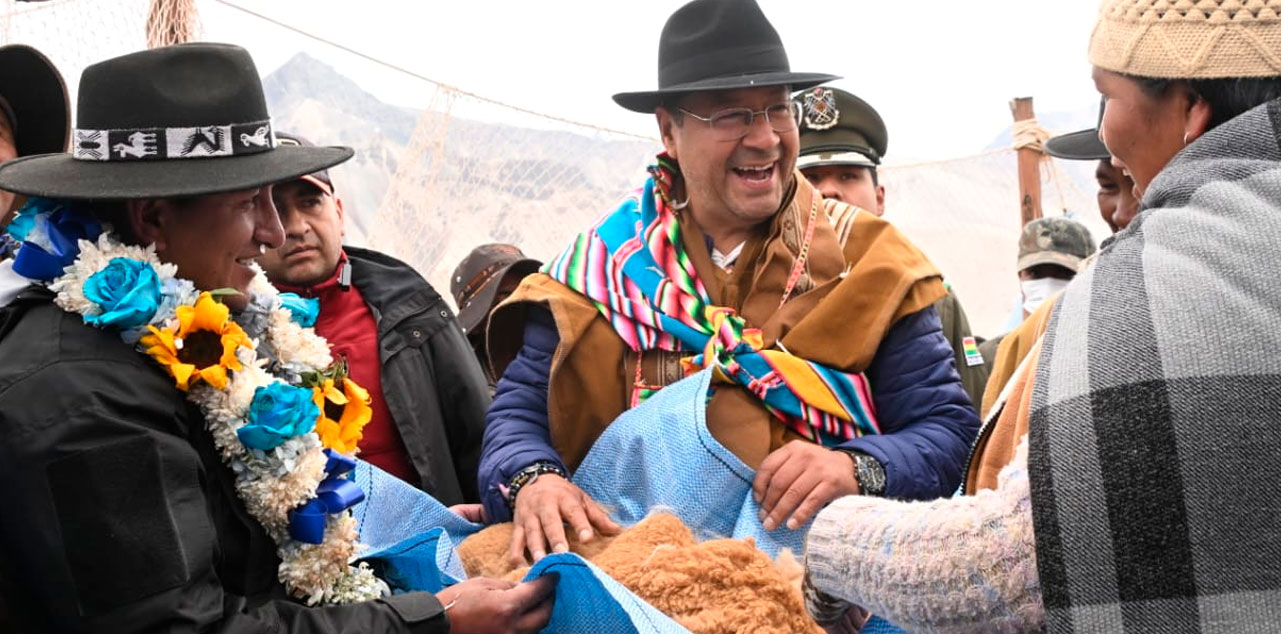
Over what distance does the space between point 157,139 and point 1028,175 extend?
23.2 feet

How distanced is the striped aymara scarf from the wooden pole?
5590 mm

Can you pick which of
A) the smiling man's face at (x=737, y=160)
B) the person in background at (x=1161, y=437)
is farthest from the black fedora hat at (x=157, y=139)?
the person in background at (x=1161, y=437)

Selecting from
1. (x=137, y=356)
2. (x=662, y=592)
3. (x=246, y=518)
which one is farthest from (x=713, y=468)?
(x=137, y=356)

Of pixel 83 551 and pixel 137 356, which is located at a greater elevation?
pixel 137 356

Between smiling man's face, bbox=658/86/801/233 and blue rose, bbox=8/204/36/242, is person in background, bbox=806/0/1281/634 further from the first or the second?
blue rose, bbox=8/204/36/242

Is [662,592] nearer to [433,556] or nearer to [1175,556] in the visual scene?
[433,556]

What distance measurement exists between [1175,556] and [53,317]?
1.88 m

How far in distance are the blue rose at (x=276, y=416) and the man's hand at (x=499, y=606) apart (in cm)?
44

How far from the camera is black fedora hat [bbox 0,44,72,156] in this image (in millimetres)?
3420

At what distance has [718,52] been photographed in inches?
131

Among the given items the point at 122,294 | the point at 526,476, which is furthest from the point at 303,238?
the point at 122,294

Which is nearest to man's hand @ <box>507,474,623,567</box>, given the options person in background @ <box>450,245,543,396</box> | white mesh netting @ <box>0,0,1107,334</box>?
person in background @ <box>450,245,543,396</box>

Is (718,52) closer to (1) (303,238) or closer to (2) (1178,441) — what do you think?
(1) (303,238)

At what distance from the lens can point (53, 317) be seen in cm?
226
